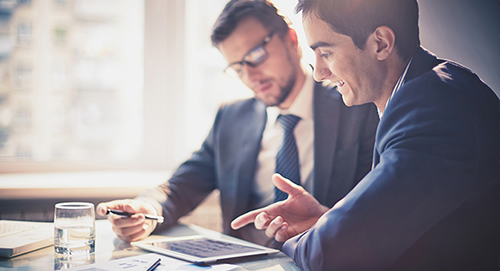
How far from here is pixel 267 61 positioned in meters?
1.65

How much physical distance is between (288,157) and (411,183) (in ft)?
2.86

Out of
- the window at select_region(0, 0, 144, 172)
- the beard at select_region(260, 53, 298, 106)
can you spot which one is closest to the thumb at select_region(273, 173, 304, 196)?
the beard at select_region(260, 53, 298, 106)

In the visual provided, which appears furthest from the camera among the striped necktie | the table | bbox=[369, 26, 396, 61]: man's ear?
the striped necktie

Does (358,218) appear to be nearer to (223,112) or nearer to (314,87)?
(314,87)

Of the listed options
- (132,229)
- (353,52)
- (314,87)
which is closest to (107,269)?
(132,229)

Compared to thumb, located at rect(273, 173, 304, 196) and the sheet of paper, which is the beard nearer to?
thumb, located at rect(273, 173, 304, 196)

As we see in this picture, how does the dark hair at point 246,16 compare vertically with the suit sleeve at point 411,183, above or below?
above

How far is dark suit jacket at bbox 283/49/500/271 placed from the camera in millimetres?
700

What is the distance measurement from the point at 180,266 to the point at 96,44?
1867 millimetres

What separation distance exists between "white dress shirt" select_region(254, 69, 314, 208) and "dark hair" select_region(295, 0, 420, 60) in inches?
28.7

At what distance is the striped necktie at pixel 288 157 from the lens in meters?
1.52

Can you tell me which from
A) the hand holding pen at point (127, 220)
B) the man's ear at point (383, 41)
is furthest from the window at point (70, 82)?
the man's ear at point (383, 41)

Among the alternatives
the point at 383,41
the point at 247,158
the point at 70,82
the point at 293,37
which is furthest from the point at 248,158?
the point at 70,82

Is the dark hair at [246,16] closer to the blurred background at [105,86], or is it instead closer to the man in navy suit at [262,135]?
the man in navy suit at [262,135]
